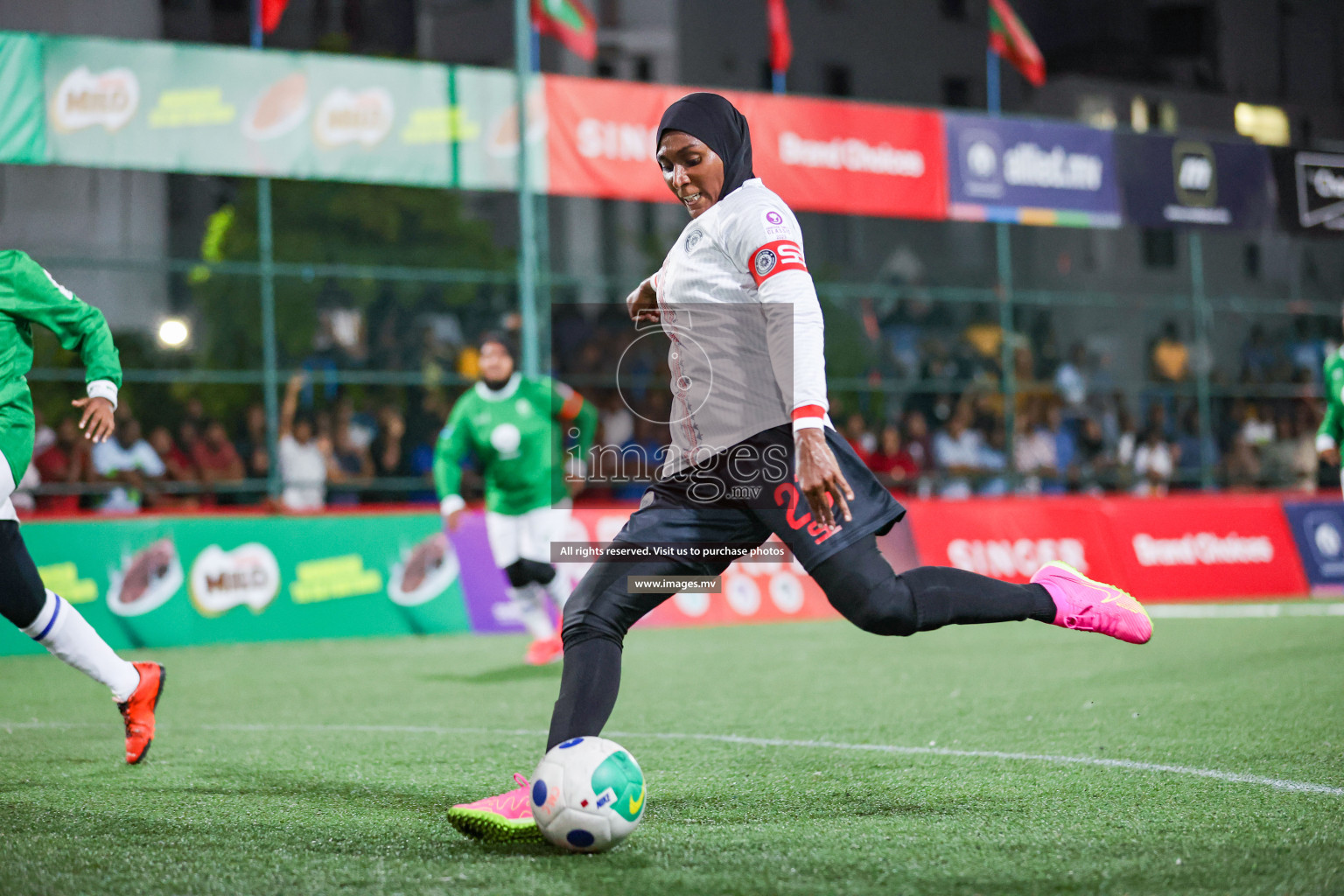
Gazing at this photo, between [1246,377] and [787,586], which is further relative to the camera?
[1246,377]

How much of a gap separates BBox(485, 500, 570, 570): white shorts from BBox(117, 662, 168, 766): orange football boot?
4063 millimetres

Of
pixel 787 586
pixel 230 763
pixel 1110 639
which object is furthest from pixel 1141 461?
pixel 230 763

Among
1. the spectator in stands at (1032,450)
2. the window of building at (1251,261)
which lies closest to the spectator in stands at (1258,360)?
the spectator in stands at (1032,450)

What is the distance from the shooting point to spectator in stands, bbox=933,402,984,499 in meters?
17.2

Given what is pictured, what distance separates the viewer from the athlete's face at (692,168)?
159 inches

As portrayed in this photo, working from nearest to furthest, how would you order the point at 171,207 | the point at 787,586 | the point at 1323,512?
the point at 787,586
the point at 1323,512
the point at 171,207

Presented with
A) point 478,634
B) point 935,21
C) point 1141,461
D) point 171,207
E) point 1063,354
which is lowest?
point 478,634

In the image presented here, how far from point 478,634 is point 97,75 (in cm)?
614

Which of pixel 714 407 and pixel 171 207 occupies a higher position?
pixel 171 207

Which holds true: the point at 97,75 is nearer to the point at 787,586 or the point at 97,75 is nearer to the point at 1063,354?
the point at 787,586

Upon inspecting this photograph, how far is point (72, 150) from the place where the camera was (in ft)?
41.8

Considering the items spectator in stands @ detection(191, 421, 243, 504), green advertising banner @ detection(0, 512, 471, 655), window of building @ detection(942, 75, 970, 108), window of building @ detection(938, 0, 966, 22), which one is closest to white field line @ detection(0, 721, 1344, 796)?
green advertising banner @ detection(0, 512, 471, 655)

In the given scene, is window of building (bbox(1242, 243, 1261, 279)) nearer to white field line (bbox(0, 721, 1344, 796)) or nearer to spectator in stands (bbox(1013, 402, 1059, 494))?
spectator in stands (bbox(1013, 402, 1059, 494))

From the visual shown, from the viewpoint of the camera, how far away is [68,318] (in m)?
5.34
